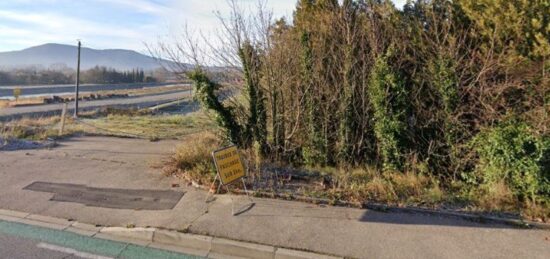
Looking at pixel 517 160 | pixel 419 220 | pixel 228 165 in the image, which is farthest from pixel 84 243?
pixel 517 160

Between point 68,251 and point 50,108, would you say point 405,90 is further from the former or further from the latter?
point 50,108

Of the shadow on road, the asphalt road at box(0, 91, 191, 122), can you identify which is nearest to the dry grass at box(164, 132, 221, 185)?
the shadow on road

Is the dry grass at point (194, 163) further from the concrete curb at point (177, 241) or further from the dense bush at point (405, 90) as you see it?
the concrete curb at point (177, 241)

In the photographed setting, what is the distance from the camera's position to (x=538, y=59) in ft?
18.5

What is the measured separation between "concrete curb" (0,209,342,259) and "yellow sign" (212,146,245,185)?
1089 millimetres

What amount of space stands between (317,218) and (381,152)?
257 centimetres

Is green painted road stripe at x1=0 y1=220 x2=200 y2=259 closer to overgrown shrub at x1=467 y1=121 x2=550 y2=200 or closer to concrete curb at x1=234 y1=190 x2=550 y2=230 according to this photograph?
concrete curb at x1=234 y1=190 x2=550 y2=230

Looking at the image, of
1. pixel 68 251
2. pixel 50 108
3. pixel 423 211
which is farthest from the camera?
pixel 50 108

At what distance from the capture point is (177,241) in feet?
14.8

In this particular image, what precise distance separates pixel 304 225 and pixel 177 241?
63.7 inches

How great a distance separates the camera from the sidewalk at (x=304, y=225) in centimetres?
409

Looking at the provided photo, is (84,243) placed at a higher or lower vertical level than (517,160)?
lower

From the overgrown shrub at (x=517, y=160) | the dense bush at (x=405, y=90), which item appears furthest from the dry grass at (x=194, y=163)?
the overgrown shrub at (x=517, y=160)

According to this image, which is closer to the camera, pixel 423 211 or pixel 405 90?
pixel 423 211
